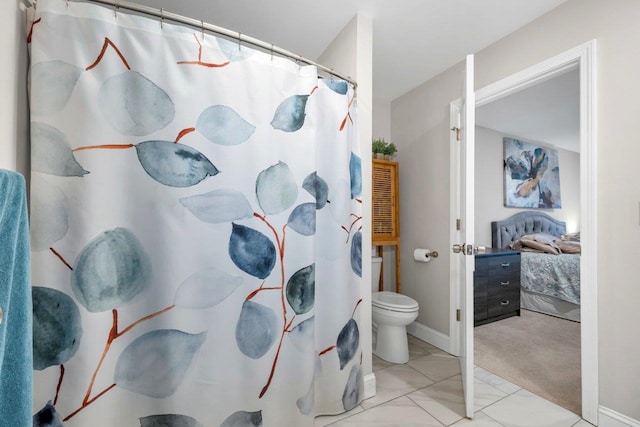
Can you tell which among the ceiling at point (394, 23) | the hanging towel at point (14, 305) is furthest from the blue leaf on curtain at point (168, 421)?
the ceiling at point (394, 23)

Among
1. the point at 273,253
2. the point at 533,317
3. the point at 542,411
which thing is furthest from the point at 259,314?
the point at 533,317

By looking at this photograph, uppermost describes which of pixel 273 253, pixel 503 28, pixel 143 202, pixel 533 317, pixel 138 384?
pixel 503 28

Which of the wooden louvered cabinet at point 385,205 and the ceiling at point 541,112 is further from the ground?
the ceiling at point 541,112

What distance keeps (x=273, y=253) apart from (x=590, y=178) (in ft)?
5.71

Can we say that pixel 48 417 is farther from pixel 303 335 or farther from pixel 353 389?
pixel 353 389

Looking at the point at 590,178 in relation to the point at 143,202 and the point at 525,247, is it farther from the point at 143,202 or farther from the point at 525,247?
the point at 525,247

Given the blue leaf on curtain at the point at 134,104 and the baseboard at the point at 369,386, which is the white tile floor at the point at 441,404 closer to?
the baseboard at the point at 369,386

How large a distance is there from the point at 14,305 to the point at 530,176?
560 centimetres

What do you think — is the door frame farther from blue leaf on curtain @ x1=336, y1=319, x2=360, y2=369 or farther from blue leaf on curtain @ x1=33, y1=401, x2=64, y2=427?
blue leaf on curtain @ x1=33, y1=401, x2=64, y2=427

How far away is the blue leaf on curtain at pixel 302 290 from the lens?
136 cm

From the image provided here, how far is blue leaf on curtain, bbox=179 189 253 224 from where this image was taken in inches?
46.2

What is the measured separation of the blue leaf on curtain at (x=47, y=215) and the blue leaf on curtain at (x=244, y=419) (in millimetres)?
988

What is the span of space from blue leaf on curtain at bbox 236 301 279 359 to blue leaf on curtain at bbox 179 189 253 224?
1.29 ft

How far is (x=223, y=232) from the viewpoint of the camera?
122 cm
